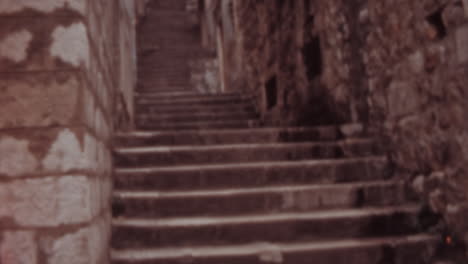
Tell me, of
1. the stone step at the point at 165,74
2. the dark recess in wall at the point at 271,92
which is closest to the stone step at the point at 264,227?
the dark recess in wall at the point at 271,92

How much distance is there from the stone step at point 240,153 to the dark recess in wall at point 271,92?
1.51 metres

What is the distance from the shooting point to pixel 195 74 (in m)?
9.21

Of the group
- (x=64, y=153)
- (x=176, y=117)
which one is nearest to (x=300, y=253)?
(x=64, y=153)

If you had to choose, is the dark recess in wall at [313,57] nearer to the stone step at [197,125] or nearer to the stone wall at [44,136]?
the stone step at [197,125]

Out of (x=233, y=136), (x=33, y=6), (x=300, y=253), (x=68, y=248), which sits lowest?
(x=300, y=253)

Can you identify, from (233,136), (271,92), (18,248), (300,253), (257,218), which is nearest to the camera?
(18,248)

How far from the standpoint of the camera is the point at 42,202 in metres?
1.33

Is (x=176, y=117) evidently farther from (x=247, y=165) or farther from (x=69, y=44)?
(x=69, y=44)

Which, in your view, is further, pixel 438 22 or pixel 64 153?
pixel 438 22

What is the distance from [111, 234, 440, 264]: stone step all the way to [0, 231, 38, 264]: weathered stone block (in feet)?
2.34

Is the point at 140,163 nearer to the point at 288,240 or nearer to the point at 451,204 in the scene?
the point at 288,240

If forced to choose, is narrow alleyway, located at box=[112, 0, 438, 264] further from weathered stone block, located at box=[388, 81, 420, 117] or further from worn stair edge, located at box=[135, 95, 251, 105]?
worn stair edge, located at box=[135, 95, 251, 105]

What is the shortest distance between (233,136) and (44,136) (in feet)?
6.74

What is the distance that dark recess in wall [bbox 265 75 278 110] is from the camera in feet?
14.8
